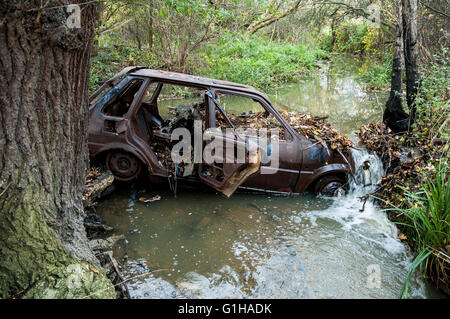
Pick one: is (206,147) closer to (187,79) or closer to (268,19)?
(187,79)

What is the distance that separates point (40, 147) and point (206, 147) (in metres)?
2.30

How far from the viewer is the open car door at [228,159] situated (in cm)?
445

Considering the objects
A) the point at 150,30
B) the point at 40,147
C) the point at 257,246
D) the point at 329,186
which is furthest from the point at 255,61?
the point at 40,147

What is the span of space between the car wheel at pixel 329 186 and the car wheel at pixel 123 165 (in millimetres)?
2826

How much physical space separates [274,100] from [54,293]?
10.1 metres

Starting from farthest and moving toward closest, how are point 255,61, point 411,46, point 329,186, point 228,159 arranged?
point 255,61
point 411,46
point 329,186
point 228,159

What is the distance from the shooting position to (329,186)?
17.4 ft

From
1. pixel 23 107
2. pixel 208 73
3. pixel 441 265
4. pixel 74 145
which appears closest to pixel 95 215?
pixel 74 145

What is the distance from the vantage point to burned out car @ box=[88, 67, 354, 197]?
15.0ft

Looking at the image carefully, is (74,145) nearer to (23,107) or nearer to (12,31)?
(23,107)

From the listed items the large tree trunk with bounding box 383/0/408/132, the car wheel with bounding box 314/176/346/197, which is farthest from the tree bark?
the car wheel with bounding box 314/176/346/197

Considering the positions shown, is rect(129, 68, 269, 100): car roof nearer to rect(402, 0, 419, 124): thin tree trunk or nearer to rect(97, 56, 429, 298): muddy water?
rect(97, 56, 429, 298): muddy water

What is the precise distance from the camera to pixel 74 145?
10.0 feet

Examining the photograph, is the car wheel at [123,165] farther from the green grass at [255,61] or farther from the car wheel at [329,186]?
the green grass at [255,61]
